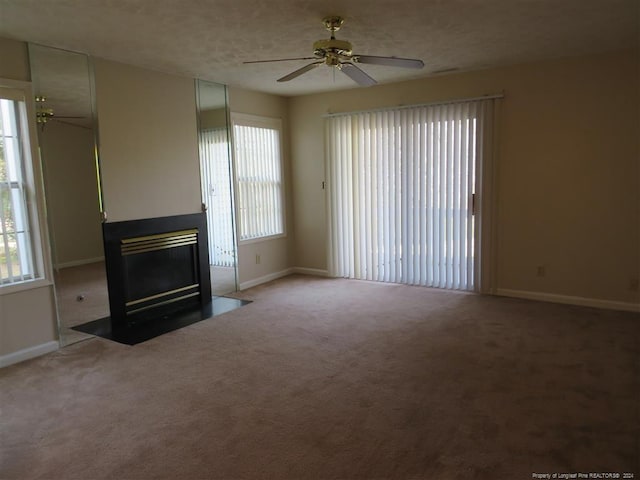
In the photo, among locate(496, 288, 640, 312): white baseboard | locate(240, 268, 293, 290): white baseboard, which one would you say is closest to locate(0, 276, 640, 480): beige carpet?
locate(496, 288, 640, 312): white baseboard

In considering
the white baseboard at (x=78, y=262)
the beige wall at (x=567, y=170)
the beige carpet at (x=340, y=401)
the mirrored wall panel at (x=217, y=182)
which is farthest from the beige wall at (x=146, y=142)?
the beige wall at (x=567, y=170)

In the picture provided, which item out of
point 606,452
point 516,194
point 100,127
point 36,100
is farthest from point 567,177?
point 36,100

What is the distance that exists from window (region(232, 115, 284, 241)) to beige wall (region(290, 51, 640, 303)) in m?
2.01

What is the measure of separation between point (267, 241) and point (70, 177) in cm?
274

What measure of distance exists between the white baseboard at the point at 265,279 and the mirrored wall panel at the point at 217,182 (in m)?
0.19

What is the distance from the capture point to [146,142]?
4.46 m

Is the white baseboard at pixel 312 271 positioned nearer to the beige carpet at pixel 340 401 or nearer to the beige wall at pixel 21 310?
the beige carpet at pixel 340 401

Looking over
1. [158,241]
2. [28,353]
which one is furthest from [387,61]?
[28,353]

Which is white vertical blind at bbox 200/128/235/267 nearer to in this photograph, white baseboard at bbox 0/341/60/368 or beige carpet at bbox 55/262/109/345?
beige carpet at bbox 55/262/109/345

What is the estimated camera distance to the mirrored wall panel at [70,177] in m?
3.65

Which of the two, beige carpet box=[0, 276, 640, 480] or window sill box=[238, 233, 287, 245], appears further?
window sill box=[238, 233, 287, 245]

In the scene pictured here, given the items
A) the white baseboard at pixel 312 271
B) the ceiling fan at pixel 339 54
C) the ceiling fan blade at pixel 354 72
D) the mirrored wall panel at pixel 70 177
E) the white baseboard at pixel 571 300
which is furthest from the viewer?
the white baseboard at pixel 312 271

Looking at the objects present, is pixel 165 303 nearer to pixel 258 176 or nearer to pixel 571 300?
pixel 258 176

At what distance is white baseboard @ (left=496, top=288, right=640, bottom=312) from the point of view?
172 inches
